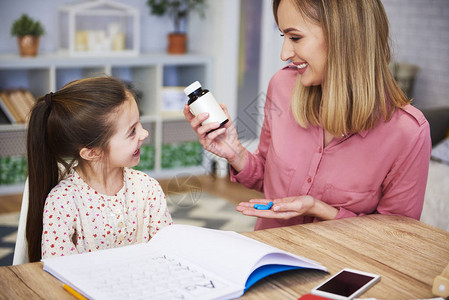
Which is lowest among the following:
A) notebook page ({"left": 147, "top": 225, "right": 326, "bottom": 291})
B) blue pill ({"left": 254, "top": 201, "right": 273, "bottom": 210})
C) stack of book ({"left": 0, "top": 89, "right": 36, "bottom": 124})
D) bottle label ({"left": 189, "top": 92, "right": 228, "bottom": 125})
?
stack of book ({"left": 0, "top": 89, "right": 36, "bottom": 124})

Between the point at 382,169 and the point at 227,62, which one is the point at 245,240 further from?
the point at 227,62

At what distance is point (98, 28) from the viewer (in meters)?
4.35

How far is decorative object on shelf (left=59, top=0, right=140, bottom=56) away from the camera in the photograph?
4.13 meters

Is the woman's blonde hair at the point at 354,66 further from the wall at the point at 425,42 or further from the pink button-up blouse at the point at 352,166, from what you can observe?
the wall at the point at 425,42

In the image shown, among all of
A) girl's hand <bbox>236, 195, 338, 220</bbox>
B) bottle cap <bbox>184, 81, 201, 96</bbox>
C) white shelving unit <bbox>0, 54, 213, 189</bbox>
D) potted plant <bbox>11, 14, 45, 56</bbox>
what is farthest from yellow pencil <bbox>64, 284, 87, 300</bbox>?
potted plant <bbox>11, 14, 45, 56</bbox>

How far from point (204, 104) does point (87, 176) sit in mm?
354

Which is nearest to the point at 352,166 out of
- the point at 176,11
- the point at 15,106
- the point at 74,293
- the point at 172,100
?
the point at 74,293

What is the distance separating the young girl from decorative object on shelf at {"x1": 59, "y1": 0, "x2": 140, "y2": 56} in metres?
2.70

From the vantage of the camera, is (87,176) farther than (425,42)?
No

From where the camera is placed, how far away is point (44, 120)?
56.7 inches

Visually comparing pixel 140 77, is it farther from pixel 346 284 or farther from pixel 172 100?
pixel 346 284

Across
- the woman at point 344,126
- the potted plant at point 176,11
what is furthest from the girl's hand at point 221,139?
the potted plant at point 176,11

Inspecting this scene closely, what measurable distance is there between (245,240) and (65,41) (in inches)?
143

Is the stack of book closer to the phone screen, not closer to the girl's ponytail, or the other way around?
the girl's ponytail
